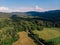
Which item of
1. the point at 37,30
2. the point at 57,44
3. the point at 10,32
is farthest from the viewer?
the point at 37,30

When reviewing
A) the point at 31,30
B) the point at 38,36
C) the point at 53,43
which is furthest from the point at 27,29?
the point at 53,43

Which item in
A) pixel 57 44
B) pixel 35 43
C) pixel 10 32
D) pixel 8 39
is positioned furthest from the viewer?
pixel 10 32

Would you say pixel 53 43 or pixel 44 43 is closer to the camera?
pixel 53 43

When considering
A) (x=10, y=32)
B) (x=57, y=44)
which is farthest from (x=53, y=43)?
(x=10, y=32)

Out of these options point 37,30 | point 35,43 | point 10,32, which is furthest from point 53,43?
point 37,30

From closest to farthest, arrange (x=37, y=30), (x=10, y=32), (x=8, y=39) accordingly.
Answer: (x=8, y=39), (x=10, y=32), (x=37, y=30)

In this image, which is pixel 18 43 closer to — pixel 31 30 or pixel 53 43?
pixel 53 43

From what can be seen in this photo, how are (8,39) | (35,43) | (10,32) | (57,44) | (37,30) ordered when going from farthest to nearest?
1. (37,30)
2. (10,32)
3. (35,43)
4. (8,39)
5. (57,44)

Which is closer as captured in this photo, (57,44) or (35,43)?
(57,44)

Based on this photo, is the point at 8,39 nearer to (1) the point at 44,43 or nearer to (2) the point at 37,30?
(1) the point at 44,43
